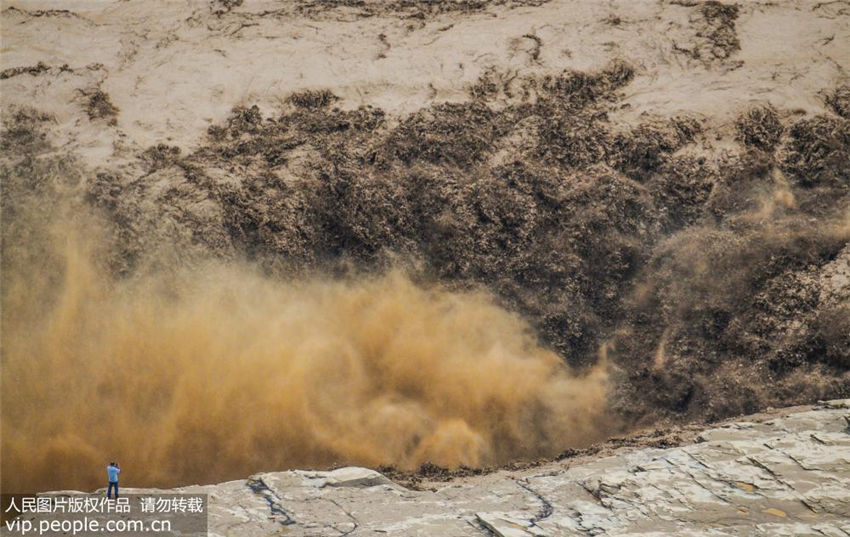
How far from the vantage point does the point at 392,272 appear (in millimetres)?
11117

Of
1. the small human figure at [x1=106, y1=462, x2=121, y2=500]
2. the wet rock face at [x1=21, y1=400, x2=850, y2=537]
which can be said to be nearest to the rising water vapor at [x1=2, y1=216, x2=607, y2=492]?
the wet rock face at [x1=21, y1=400, x2=850, y2=537]

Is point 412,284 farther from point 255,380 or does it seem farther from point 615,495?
point 615,495

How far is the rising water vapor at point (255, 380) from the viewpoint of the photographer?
32.4ft

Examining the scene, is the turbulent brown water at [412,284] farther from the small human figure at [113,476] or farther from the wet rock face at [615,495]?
the small human figure at [113,476]

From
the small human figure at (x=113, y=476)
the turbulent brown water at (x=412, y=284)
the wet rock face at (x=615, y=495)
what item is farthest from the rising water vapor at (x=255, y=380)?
the small human figure at (x=113, y=476)

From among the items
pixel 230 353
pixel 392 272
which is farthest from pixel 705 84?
pixel 230 353

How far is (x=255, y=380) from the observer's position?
10.1m

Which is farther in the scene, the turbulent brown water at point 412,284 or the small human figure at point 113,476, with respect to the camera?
the turbulent brown water at point 412,284

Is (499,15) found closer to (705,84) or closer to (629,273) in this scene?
(705,84)

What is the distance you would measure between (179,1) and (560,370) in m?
7.82

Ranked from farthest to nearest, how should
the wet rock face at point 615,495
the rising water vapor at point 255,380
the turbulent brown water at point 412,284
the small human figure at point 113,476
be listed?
1. the turbulent brown water at point 412,284
2. the rising water vapor at point 255,380
3. the small human figure at point 113,476
4. the wet rock face at point 615,495

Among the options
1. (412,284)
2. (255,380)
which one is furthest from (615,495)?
(255,380)

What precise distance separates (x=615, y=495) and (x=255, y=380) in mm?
3947

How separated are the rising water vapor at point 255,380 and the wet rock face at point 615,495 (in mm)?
821
